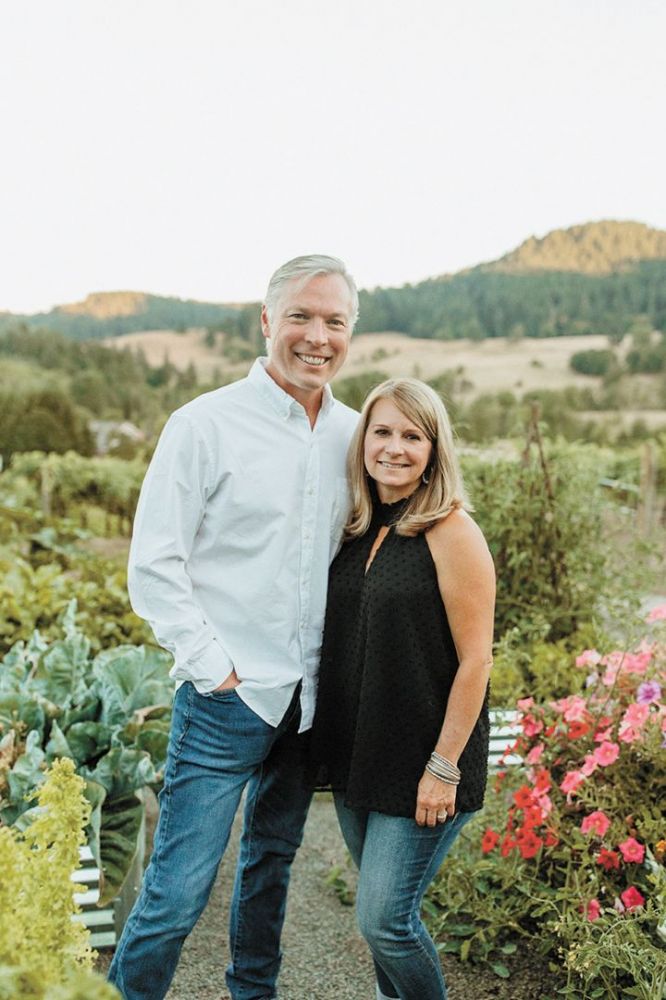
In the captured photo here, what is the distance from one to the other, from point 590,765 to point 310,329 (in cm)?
132

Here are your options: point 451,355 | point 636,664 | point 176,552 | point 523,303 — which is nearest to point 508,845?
point 636,664

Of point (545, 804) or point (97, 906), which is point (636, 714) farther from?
point (97, 906)

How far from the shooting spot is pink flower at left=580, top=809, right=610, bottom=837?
87.6 inches

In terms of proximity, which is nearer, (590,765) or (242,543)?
(242,543)

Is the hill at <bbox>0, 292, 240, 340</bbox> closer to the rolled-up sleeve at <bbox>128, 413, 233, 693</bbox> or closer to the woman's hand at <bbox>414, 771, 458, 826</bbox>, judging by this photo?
the rolled-up sleeve at <bbox>128, 413, 233, 693</bbox>

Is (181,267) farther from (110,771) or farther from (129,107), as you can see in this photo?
(110,771)

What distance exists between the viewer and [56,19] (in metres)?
11.8

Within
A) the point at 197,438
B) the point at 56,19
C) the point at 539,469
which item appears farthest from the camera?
the point at 56,19

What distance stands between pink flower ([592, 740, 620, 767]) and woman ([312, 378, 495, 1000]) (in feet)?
1.92

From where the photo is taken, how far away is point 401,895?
177 centimetres

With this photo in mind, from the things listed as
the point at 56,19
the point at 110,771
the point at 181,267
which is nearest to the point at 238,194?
the point at 56,19

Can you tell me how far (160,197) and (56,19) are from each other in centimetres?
1196

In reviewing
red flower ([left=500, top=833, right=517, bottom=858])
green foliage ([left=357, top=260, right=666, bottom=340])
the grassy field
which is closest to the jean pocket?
red flower ([left=500, top=833, right=517, bottom=858])

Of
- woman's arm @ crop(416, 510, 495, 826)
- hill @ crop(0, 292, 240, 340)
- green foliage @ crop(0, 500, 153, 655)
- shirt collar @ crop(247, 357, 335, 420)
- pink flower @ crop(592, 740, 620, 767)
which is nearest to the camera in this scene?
woman's arm @ crop(416, 510, 495, 826)
